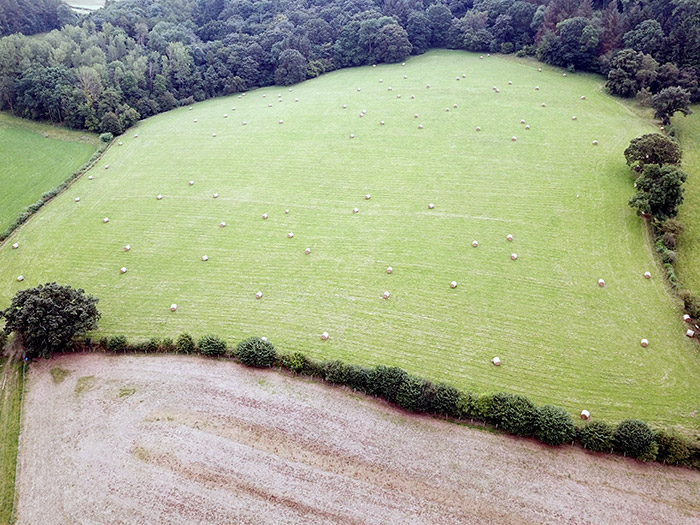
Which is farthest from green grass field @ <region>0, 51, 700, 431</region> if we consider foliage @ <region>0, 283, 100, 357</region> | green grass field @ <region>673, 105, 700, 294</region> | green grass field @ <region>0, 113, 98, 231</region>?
green grass field @ <region>0, 113, 98, 231</region>

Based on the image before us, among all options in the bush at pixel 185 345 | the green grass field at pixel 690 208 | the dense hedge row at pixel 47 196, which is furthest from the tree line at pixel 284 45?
the bush at pixel 185 345

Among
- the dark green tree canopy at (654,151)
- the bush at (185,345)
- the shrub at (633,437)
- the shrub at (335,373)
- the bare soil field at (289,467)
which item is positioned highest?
the dark green tree canopy at (654,151)

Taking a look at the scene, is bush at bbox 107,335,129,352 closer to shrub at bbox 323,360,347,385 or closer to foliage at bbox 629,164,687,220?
shrub at bbox 323,360,347,385

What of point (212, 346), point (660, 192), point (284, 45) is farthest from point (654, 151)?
point (284, 45)

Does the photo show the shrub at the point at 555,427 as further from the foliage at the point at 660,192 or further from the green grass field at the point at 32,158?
the green grass field at the point at 32,158

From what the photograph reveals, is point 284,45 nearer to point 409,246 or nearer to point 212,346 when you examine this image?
point 409,246

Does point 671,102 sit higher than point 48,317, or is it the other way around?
point 671,102
